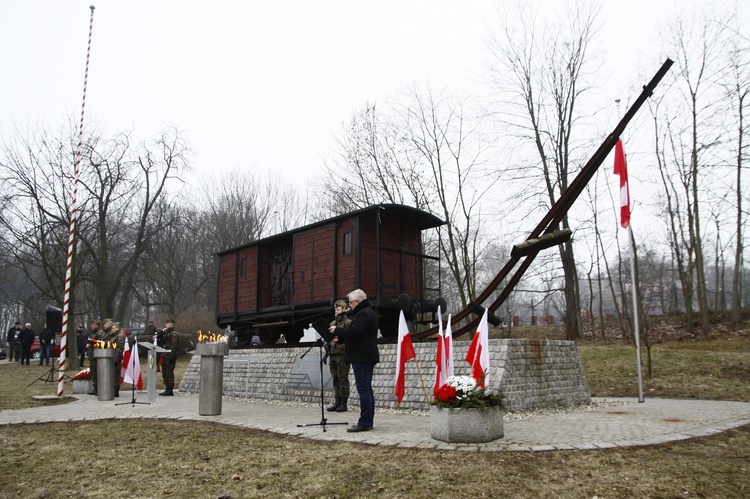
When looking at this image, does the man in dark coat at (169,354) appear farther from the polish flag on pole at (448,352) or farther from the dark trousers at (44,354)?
the dark trousers at (44,354)

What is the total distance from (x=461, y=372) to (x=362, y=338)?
7.84 ft

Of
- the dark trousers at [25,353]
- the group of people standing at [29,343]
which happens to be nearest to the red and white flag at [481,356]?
the group of people standing at [29,343]

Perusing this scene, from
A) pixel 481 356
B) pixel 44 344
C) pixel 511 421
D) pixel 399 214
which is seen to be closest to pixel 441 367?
pixel 481 356

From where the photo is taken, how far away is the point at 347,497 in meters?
4.20

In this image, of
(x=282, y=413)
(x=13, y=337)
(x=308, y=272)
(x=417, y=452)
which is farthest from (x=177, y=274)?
(x=417, y=452)

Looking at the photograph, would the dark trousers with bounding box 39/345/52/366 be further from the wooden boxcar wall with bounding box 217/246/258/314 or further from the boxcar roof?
the boxcar roof

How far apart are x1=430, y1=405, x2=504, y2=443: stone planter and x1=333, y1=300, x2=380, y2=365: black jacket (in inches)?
52.1

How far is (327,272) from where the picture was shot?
42.7 feet

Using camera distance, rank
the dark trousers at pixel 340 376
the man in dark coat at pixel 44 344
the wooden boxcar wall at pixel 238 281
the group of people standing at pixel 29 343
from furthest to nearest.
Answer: the group of people standing at pixel 29 343 < the man in dark coat at pixel 44 344 < the wooden boxcar wall at pixel 238 281 < the dark trousers at pixel 340 376

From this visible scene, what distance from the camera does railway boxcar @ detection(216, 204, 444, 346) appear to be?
1243 cm

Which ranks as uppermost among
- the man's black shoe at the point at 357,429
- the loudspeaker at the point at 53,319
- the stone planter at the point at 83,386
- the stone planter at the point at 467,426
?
the loudspeaker at the point at 53,319

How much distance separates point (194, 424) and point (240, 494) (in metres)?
4.01

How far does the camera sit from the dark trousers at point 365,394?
6.93 m

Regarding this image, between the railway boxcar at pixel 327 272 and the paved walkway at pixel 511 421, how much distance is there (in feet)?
9.82
